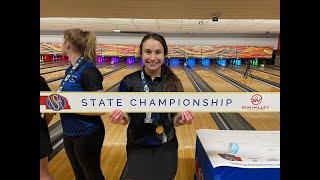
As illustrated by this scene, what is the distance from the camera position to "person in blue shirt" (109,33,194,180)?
62.0 inches

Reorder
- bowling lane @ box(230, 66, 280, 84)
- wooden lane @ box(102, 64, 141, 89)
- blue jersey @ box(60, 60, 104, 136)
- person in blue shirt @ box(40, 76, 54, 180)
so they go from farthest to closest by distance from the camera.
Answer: bowling lane @ box(230, 66, 280, 84) → wooden lane @ box(102, 64, 141, 89) → blue jersey @ box(60, 60, 104, 136) → person in blue shirt @ box(40, 76, 54, 180)

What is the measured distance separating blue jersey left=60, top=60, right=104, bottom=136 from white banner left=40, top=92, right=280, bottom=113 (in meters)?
0.25

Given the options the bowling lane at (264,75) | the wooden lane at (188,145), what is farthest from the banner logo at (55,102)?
the bowling lane at (264,75)

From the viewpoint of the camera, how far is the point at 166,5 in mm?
1883

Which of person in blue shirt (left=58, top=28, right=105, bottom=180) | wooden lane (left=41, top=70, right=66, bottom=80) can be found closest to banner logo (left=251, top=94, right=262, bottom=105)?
person in blue shirt (left=58, top=28, right=105, bottom=180)

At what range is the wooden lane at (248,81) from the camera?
5796mm

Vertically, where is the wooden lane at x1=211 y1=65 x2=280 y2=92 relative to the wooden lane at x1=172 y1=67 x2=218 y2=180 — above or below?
above

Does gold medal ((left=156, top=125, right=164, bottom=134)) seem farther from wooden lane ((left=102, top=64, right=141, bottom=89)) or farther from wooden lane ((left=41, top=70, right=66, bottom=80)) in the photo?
wooden lane ((left=41, top=70, right=66, bottom=80))

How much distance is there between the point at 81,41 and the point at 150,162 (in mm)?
695

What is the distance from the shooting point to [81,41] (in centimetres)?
166

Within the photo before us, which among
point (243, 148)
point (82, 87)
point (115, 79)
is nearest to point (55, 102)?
point (82, 87)
